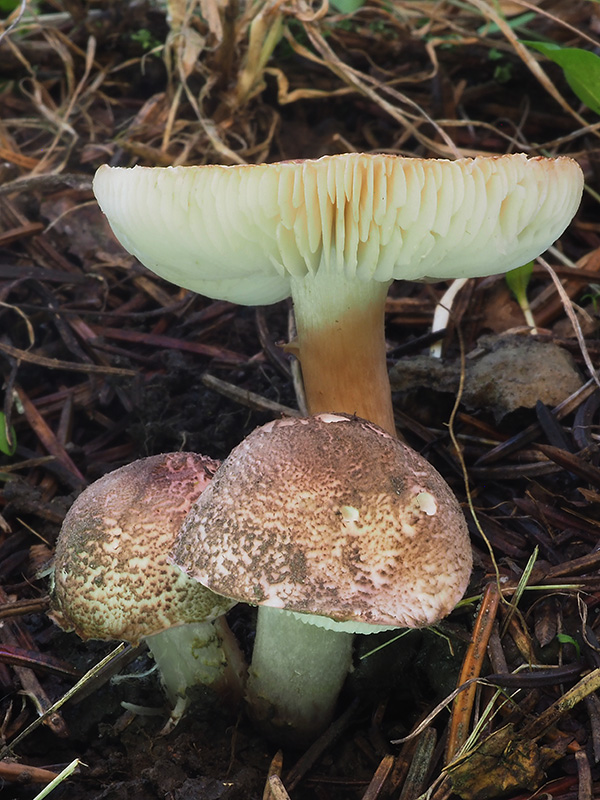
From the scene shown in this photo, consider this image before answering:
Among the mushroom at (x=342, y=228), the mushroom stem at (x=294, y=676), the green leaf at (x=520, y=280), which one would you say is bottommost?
the mushroom stem at (x=294, y=676)

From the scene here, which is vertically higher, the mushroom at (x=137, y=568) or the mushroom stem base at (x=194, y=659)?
the mushroom at (x=137, y=568)

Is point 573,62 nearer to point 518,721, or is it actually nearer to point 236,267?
point 236,267

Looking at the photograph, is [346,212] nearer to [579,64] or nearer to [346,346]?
[346,346]

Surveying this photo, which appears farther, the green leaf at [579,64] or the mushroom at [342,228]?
the green leaf at [579,64]

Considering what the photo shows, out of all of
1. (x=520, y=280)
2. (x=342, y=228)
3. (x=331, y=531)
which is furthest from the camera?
(x=520, y=280)

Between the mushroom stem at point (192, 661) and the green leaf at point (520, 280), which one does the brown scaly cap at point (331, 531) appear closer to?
the mushroom stem at point (192, 661)

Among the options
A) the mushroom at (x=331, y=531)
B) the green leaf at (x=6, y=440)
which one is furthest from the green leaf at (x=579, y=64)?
the green leaf at (x=6, y=440)

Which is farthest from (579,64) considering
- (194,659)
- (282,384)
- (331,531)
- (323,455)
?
(194,659)
